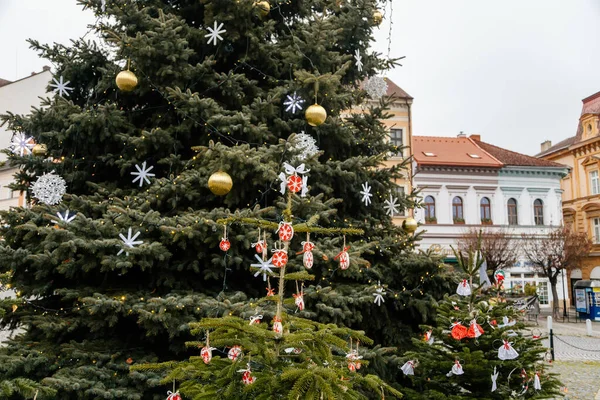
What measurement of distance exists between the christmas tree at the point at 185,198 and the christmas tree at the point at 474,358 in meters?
0.39

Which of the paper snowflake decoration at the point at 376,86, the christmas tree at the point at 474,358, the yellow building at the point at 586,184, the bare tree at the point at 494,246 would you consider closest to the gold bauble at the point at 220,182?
the christmas tree at the point at 474,358

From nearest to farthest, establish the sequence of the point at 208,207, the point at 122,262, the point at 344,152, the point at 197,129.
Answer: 1. the point at 122,262
2. the point at 208,207
3. the point at 197,129
4. the point at 344,152

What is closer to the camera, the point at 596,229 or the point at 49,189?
the point at 49,189

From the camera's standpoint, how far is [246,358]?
258 centimetres

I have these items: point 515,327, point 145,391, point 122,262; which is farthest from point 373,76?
point 145,391

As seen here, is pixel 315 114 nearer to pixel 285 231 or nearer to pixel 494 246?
pixel 285 231

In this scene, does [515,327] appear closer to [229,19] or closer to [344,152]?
[344,152]

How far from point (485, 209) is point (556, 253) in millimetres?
5281

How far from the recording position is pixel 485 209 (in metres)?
29.5

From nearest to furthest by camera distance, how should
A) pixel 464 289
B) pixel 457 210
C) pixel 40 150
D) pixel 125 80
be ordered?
pixel 464 289, pixel 125 80, pixel 40 150, pixel 457 210

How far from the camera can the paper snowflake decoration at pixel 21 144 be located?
5.28 meters

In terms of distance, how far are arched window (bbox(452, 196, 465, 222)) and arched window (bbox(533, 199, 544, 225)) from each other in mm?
4988

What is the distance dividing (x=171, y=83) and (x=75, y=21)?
81.8 inches

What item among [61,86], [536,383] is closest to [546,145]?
[536,383]
